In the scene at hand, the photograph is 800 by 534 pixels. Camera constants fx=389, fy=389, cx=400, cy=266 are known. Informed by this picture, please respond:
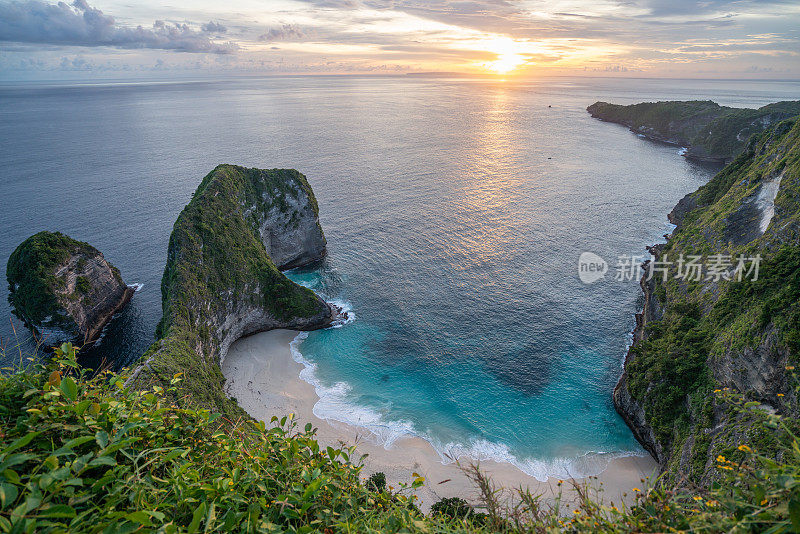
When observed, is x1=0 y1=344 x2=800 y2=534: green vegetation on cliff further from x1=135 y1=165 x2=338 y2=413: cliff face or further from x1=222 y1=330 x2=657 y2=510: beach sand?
x1=135 y1=165 x2=338 y2=413: cliff face

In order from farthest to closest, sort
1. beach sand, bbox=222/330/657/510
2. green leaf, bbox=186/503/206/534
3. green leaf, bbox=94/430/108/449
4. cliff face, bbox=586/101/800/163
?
1. cliff face, bbox=586/101/800/163
2. beach sand, bbox=222/330/657/510
3. green leaf, bbox=94/430/108/449
4. green leaf, bbox=186/503/206/534

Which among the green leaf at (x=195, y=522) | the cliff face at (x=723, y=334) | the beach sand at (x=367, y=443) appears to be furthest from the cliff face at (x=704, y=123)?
the green leaf at (x=195, y=522)

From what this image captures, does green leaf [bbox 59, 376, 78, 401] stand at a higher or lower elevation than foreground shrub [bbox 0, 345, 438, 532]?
higher

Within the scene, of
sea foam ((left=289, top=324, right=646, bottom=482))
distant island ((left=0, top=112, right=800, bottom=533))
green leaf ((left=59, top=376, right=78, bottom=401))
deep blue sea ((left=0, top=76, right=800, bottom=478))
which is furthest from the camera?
deep blue sea ((left=0, top=76, right=800, bottom=478))

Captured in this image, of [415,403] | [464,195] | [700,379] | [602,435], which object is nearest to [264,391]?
[415,403]

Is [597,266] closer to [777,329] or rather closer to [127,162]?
[777,329]

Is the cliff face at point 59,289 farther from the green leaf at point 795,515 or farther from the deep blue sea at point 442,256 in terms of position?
the green leaf at point 795,515

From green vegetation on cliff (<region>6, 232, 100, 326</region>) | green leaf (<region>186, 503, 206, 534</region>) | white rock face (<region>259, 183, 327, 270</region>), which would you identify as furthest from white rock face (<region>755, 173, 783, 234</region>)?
green vegetation on cliff (<region>6, 232, 100, 326</region>)

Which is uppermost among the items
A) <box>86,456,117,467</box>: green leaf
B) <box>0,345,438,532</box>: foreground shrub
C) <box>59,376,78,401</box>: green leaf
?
<box>59,376,78,401</box>: green leaf

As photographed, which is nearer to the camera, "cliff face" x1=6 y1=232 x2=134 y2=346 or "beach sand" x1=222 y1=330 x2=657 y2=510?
"beach sand" x1=222 y1=330 x2=657 y2=510
